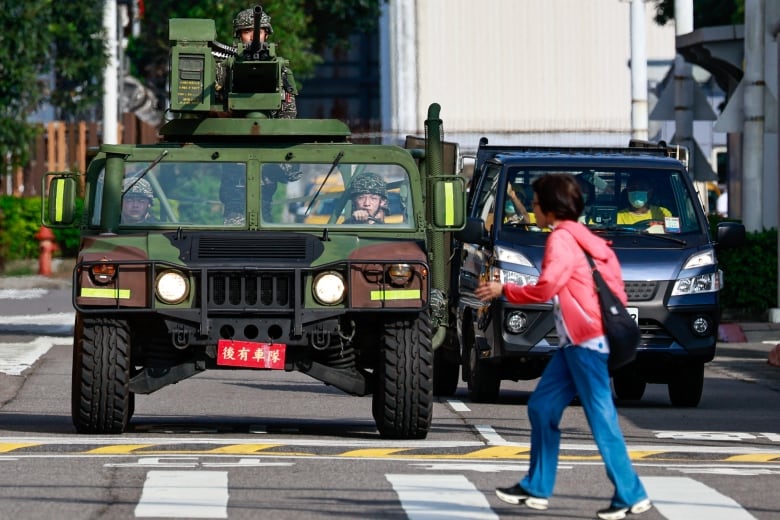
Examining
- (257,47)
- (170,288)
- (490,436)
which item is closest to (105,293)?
(170,288)

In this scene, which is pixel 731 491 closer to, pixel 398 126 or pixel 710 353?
pixel 710 353

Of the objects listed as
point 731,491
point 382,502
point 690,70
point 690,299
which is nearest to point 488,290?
point 382,502

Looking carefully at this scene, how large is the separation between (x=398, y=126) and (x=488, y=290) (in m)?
52.6

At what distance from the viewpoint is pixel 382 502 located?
10430 millimetres

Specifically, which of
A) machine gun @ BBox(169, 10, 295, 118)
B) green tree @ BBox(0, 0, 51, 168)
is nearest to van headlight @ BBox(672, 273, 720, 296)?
machine gun @ BBox(169, 10, 295, 118)

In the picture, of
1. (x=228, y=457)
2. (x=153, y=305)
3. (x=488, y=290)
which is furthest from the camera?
(x=153, y=305)

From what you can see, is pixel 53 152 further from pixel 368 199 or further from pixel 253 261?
pixel 253 261

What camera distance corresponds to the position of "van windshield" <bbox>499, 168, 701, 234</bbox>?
17156 millimetres

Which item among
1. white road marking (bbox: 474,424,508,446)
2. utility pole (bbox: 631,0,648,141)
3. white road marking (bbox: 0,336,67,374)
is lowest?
white road marking (bbox: 0,336,67,374)

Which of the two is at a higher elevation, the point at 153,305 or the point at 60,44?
the point at 60,44

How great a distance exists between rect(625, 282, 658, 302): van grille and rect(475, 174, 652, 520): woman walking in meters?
6.68

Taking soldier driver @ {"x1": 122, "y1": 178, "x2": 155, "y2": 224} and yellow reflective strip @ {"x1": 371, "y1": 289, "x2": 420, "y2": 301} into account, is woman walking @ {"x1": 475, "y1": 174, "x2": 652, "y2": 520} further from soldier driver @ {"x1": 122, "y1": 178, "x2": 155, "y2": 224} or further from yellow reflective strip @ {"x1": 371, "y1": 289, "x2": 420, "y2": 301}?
soldier driver @ {"x1": 122, "y1": 178, "x2": 155, "y2": 224}

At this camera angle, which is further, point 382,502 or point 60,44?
point 60,44

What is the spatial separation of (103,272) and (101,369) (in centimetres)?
60
